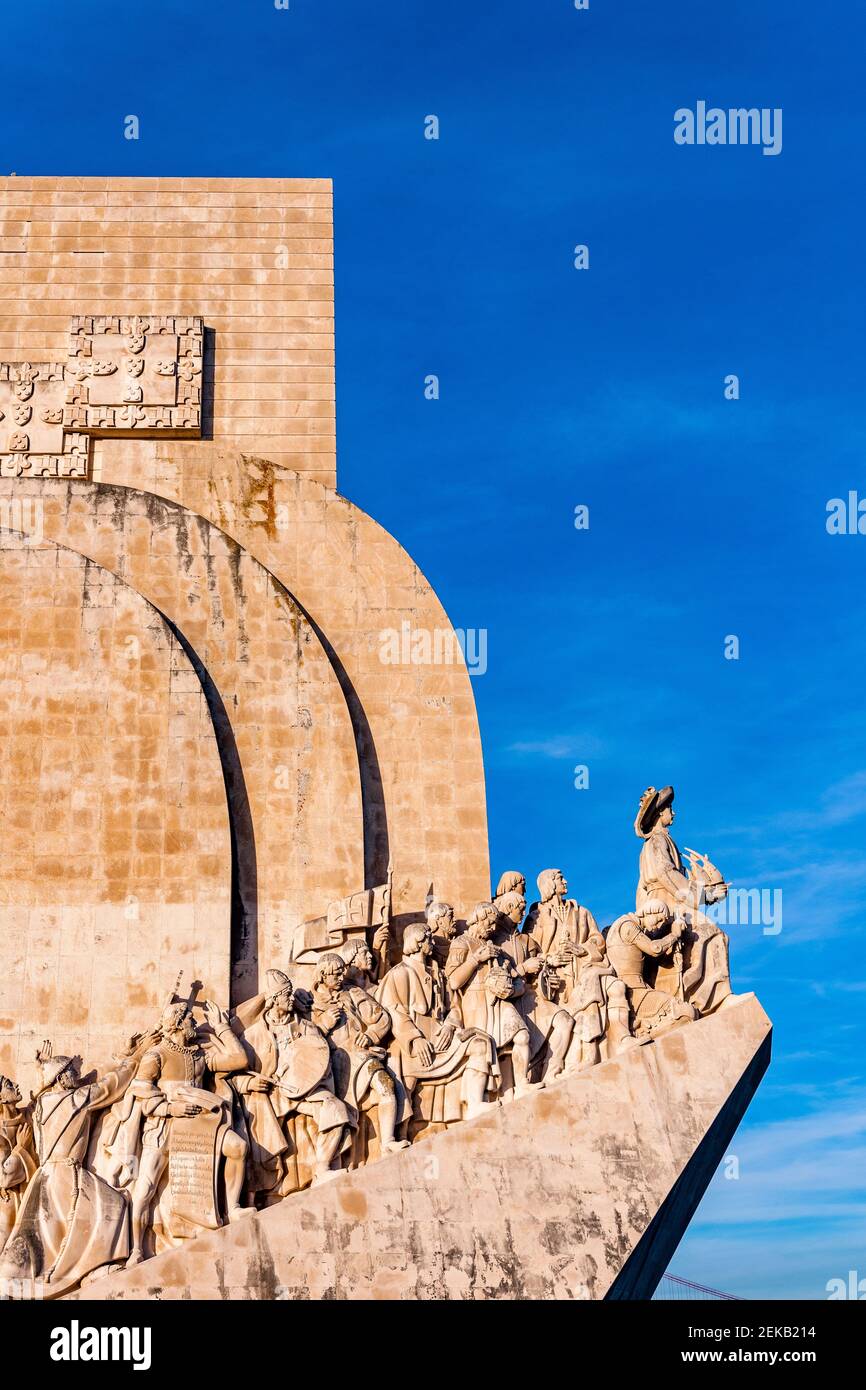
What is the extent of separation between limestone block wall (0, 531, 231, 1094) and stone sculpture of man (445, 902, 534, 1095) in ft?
6.58

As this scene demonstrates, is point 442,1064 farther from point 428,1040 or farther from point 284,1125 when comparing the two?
point 284,1125

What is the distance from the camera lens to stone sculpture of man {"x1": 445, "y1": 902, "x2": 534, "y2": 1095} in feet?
46.1

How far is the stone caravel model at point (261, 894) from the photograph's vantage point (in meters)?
13.0

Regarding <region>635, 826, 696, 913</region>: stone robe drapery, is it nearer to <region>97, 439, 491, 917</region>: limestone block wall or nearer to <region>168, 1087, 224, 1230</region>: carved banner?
<region>97, 439, 491, 917</region>: limestone block wall

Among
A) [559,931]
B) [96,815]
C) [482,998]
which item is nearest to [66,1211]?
[482,998]

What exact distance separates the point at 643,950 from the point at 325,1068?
2.57 meters

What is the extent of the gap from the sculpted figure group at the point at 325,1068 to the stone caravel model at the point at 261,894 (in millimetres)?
28

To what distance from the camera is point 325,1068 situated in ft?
44.8

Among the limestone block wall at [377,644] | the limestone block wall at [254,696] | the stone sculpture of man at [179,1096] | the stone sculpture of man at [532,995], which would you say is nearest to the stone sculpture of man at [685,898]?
the stone sculpture of man at [532,995]
